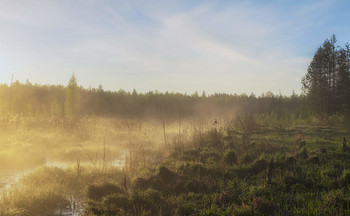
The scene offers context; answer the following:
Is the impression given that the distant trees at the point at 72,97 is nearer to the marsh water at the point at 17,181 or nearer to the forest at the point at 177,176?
the forest at the point at 177,176

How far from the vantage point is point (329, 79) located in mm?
24391

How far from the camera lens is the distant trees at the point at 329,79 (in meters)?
23.5

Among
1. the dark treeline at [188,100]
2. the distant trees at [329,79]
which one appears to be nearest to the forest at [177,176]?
the dark treeline at [188,100]

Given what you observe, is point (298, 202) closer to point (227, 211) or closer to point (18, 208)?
point (227, 211)

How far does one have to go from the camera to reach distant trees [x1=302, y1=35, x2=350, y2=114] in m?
23.5

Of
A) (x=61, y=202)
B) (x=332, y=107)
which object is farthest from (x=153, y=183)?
(x=332, y=107)

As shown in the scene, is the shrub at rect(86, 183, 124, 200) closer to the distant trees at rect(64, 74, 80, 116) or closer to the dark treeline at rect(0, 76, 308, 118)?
the distant trees at rect(64, 74, 80, 116)

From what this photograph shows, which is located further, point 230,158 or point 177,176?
point 230,158

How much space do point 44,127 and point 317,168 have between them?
1823cm

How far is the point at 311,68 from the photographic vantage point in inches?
999

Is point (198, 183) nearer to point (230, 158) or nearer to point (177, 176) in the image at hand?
point (177, 176)

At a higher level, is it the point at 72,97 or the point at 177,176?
the point at 72,97

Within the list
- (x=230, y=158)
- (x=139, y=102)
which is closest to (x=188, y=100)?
(x=139, y=102)

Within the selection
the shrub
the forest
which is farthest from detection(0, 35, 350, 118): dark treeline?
the shrub
